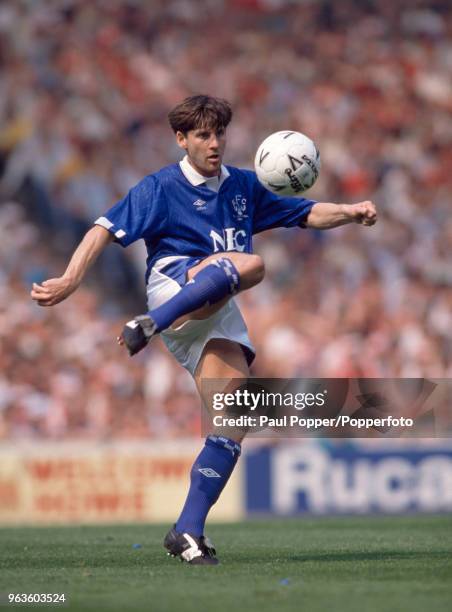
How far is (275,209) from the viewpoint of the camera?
259 inches

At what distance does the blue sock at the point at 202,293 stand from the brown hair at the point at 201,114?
2.53 ft

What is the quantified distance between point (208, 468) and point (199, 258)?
1.05 metres

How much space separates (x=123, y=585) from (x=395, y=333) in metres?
9.62

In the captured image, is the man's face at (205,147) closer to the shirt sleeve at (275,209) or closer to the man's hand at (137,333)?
the shirt sleeve at (275,209)

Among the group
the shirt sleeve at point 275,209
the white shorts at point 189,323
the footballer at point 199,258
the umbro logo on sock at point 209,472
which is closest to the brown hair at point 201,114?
the footballer at point 199,258

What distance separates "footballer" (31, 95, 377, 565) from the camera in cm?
581

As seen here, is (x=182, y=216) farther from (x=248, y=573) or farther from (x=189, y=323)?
(x=248, y=573)

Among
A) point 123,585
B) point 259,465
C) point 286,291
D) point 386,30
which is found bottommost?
point 123,585

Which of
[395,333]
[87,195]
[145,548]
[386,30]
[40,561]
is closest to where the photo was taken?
[40,561]

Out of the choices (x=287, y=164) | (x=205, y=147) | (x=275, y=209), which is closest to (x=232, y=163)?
(x=275, y=209)

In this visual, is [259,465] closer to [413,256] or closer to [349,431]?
[349,431]

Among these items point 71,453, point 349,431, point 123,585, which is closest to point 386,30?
point 349,431

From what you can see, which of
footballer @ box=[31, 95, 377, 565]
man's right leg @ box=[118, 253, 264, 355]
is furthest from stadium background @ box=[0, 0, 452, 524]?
man's right leg @ box=[118, 253, 264, 355]

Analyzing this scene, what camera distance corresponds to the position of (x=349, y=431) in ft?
43.4
